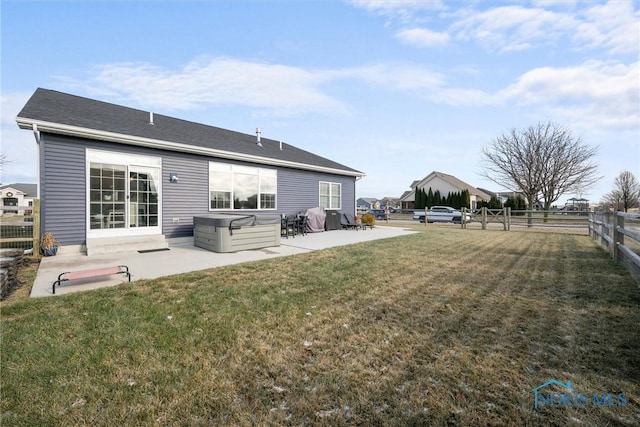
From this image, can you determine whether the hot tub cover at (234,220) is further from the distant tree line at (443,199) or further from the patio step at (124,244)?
the distant tree line at (443,199)

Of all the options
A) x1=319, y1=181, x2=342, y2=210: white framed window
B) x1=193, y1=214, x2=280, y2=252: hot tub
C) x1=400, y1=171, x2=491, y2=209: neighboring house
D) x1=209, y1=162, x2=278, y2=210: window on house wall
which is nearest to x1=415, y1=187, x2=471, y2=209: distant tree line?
x1=400, y1=171, x2=491, y2=209: neighboring house

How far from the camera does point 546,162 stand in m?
23.1

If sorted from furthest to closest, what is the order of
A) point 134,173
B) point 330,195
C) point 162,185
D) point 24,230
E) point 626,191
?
point 626,191 < point 330,195 < point 162,185 < point 134,173 < point 24,230

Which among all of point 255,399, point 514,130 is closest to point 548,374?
point 255,399

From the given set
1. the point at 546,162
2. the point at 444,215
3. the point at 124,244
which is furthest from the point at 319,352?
the point at 546,162

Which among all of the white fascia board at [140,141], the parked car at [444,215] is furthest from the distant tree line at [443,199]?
the white fascia board at [140,141]

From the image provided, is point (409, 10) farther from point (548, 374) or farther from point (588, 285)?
point (548, 374)

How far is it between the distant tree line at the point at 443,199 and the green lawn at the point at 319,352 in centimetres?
3270

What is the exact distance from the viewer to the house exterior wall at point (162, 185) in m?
7.29

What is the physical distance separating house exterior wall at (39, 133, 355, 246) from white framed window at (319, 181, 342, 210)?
103 cm

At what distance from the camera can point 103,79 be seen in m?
11.6

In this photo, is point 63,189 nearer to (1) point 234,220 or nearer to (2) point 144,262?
(2) point 144,262

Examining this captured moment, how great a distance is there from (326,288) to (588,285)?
446 cm

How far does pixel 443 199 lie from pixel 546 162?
52.2 ft
